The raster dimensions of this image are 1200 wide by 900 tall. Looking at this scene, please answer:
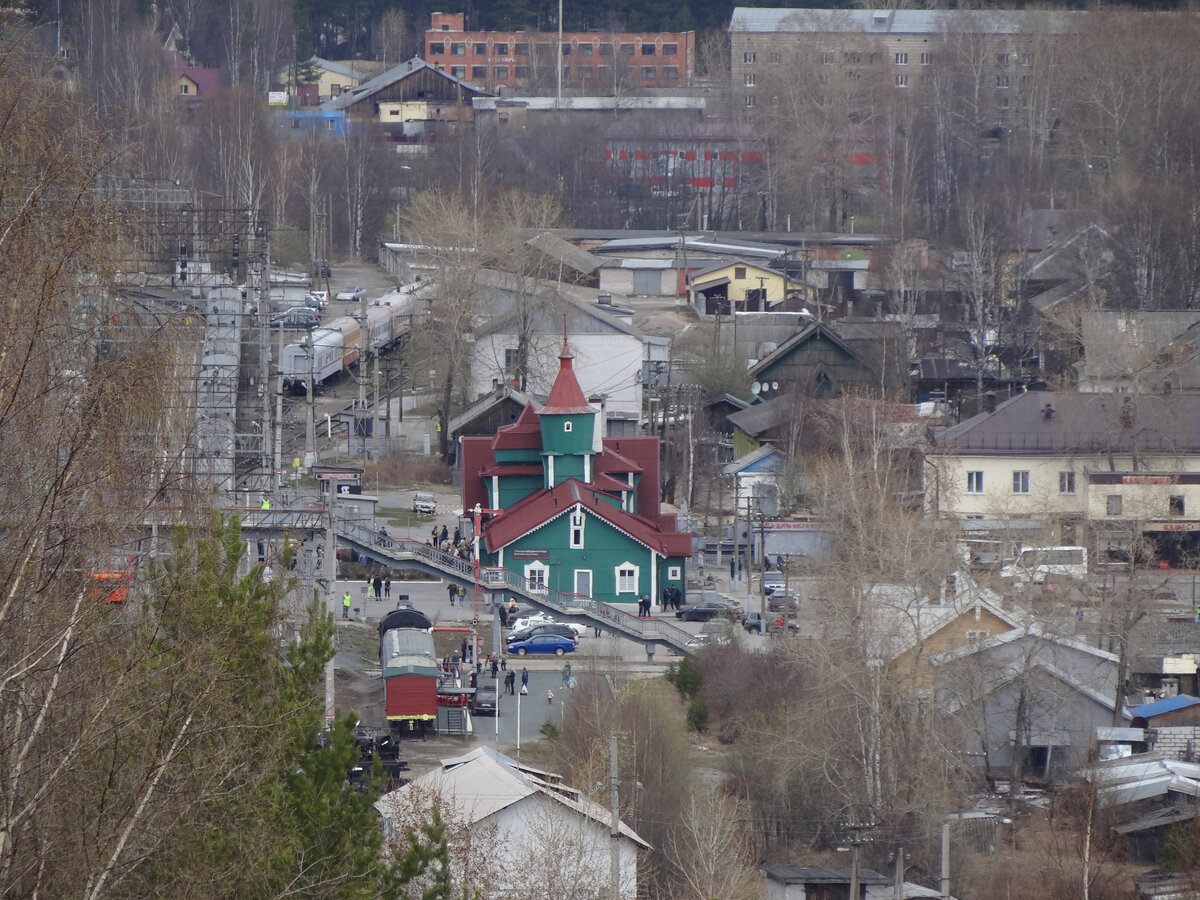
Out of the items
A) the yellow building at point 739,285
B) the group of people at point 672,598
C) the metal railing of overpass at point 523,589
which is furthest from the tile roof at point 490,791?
the yellow building at point 739,285

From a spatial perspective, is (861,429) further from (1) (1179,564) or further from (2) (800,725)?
(2) (800,725)

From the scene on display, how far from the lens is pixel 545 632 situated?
1043 inches

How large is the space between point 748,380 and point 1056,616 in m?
16.7

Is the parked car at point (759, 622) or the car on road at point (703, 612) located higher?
the car on road at point (703, 612)

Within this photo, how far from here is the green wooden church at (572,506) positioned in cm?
2892

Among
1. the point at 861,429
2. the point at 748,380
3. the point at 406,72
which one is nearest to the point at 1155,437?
the point at 861,429

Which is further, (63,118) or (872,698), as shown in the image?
(872,698)

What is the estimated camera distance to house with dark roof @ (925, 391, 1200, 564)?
30.8 metres

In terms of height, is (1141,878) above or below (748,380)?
below

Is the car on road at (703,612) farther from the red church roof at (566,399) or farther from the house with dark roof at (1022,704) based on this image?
the house with dark roof at (1022,704)

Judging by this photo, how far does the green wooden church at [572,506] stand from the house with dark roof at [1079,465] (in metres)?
4.22

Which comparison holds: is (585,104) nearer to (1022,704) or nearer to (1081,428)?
(1081,428)

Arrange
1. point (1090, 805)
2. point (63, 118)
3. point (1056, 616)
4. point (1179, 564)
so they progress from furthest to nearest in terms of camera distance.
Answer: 1. point (1179, 564)
2. point (1056, 616)
3. point (1090, 805)
4. point (63, 118)

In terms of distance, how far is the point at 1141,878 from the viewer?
18406 mm
